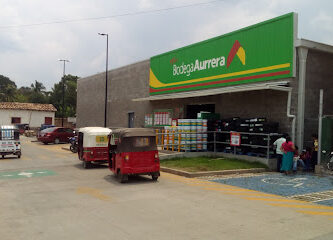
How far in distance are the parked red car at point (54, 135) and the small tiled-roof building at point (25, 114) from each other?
93.2 ft

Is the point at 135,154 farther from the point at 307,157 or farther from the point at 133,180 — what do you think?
the point at 307,157

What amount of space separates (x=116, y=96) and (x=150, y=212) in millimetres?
24808

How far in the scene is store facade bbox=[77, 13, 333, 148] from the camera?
50.9 feet

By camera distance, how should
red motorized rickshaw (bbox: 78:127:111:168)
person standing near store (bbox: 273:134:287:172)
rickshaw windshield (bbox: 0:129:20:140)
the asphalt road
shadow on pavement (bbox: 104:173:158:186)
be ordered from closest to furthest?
the asphalt road
shadow on pavement (bbox: 104:173:158:186)
person standing near store (bbox: 273:134:287:172)
red motorized rickshaw (bbox: 78:127:111:168)
rickshaw windshield (bbox: 0:129:20:140)

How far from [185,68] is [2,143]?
12.6m

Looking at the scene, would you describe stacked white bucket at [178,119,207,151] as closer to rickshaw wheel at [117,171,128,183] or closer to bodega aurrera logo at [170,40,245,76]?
bodega aurrera logo at [170,40,245,76]

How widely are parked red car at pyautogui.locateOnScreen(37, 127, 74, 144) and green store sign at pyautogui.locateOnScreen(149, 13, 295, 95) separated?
11.4 m

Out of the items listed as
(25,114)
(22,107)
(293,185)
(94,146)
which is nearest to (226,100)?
(94,146)

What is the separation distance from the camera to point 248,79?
701 inches

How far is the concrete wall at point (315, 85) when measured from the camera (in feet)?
51.9

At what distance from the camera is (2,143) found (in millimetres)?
19062

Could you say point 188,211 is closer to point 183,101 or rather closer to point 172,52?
point 183,101

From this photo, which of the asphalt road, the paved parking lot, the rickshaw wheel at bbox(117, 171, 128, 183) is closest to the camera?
the asphalt road

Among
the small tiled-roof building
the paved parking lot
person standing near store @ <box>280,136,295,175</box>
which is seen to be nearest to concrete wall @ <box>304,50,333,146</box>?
person standing near store @ <box>280,136,295,175</box>
